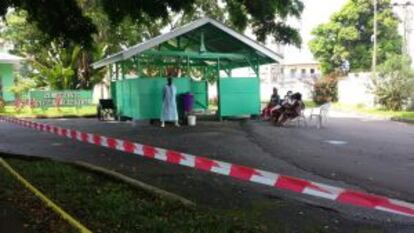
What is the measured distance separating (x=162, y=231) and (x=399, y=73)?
87.7 ft

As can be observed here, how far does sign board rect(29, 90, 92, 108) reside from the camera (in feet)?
110

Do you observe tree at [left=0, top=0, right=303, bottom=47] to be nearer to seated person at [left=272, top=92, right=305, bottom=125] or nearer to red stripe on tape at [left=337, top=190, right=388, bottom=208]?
seated person at [left=272, top=92, right=305, bottom=125]

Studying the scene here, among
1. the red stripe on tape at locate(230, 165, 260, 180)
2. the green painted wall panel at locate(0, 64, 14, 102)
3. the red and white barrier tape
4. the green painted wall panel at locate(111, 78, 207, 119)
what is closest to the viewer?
the red and white barrier tape

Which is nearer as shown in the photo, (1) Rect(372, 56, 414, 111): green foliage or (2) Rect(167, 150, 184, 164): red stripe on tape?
(2) Rect(167, 150, 184, 164): red stripe on tape

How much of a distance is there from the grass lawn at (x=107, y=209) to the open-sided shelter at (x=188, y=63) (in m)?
13.0

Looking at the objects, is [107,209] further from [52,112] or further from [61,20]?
[52,112]

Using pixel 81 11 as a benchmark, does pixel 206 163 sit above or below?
below

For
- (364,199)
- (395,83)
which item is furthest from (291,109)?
(364,199)

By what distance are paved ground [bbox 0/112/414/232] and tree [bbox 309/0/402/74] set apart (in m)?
34.8

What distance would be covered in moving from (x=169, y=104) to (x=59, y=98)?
1377 centimetres

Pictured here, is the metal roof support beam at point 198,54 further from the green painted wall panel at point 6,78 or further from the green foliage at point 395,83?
the green painted wall panel at point 6,78

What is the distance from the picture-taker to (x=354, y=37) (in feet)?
188

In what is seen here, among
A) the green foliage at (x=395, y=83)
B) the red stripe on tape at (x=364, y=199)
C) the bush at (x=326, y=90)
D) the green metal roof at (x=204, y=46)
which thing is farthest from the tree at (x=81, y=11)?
the bush at (x=326, y=90)

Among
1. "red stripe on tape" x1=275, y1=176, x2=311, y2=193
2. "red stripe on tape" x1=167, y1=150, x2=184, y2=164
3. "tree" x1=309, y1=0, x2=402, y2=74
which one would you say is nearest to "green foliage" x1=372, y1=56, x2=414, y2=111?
"red stripe on tape" x1=167, y1=150, x2=184, y2=164
